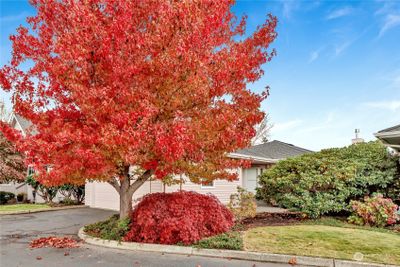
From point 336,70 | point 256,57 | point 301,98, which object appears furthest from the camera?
point 301,98

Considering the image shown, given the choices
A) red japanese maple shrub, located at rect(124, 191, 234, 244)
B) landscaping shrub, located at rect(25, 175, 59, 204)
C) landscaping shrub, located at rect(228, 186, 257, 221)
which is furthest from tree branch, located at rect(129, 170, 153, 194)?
landscaping shrub, located at rect(25, 175, 59, 204)

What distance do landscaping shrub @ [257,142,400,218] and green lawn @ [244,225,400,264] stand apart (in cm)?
233

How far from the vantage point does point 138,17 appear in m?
8.73

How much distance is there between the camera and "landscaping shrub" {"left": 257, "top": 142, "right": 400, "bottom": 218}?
11688 millimetres

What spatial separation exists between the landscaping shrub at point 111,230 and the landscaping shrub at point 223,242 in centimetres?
233

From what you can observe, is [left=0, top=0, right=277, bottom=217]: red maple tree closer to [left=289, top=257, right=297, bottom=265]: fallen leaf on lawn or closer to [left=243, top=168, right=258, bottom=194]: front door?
[left=289, top=257, right=297, bottom=265]: fallen leaf on lawn

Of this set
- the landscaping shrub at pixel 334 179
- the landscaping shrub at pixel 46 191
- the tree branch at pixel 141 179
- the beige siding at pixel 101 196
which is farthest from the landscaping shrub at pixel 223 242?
the landscaping shrub at pixel 46 191

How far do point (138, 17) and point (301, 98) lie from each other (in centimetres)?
1144

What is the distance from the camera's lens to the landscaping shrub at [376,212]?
10507 mm

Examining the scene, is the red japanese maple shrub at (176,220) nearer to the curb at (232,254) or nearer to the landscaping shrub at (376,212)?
the curb at (232,254)

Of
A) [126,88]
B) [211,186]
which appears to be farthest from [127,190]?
[211,186]

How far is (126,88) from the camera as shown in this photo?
26.7ft

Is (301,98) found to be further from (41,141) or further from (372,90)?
(41,141)

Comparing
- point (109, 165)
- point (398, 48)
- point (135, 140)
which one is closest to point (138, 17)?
point (135, 140)
